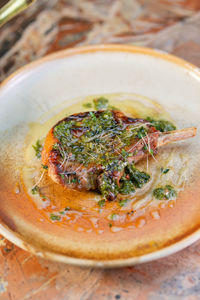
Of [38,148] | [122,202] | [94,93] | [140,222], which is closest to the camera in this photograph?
[140,222]

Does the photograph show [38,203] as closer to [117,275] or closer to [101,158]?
[101,158]

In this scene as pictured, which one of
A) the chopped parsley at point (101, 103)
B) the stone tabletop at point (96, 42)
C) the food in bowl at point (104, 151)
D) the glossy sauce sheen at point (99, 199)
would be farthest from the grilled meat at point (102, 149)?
the stone tabletop at point (96, 42)

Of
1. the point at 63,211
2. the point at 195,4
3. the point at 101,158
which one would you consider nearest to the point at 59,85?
the point at 101,158

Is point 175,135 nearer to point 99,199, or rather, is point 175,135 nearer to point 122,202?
point 122,202

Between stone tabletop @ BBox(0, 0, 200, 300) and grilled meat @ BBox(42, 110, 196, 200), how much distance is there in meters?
0.81

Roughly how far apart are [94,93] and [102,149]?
4.44 ft

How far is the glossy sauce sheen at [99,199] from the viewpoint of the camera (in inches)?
129

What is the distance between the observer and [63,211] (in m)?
3.39

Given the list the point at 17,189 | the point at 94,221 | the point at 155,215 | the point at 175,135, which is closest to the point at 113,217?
the point at 94,221

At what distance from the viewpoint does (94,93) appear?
471 centimetres

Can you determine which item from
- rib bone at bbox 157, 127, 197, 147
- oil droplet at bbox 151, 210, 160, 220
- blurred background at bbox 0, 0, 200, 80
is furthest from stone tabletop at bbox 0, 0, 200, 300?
rib bone at bbox 157, 127, 197, 147

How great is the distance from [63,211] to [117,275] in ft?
2.63

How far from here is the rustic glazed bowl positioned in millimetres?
3018

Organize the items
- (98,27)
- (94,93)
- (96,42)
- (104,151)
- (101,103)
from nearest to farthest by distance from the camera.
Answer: (104,151) < (101,103) < (94,93) < (96,42) < (98,27)
